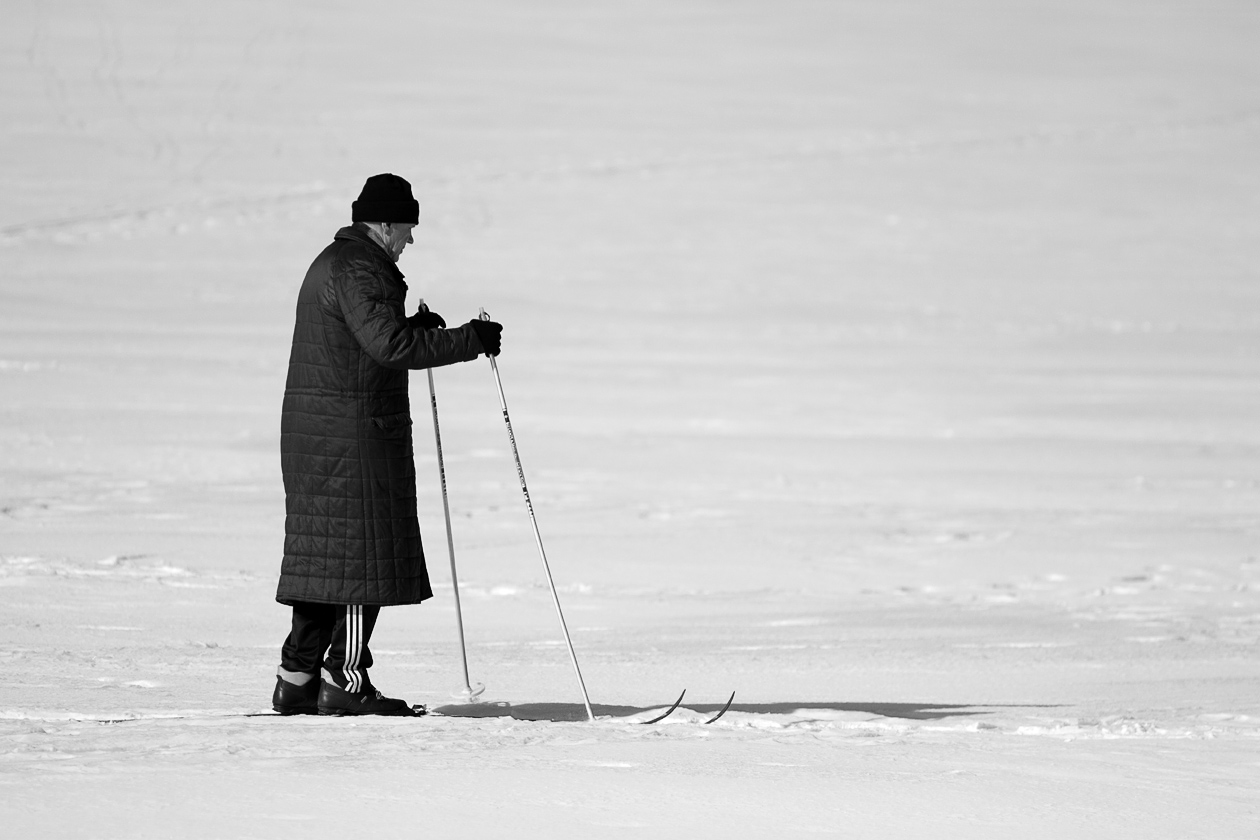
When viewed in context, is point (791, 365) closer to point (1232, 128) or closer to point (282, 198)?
point (282, 198)

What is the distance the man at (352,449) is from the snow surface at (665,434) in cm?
29

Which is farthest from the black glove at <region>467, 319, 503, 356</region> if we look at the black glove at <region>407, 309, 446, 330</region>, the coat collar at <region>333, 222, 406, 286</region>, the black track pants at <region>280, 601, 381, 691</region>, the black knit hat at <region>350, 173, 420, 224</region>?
the black track pants at <region>280, 601, 381, 691</region>

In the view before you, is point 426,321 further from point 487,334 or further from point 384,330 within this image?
point 384,330

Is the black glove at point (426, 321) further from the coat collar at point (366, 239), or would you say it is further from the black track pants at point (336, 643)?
the black track pants at point (336, 643)

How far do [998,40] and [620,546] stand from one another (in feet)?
102

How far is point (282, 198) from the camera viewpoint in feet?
73.6

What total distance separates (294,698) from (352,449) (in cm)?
67

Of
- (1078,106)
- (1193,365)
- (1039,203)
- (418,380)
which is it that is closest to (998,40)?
(1078,106)

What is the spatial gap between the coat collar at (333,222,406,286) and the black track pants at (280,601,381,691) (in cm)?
88

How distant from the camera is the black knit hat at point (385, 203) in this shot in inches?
181

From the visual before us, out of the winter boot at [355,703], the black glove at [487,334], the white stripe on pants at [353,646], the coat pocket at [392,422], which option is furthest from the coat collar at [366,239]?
the winter boot at [355,703]

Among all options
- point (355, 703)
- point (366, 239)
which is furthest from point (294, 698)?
point (366, 239)

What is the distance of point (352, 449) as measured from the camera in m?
4.54

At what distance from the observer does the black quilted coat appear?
453 cm
